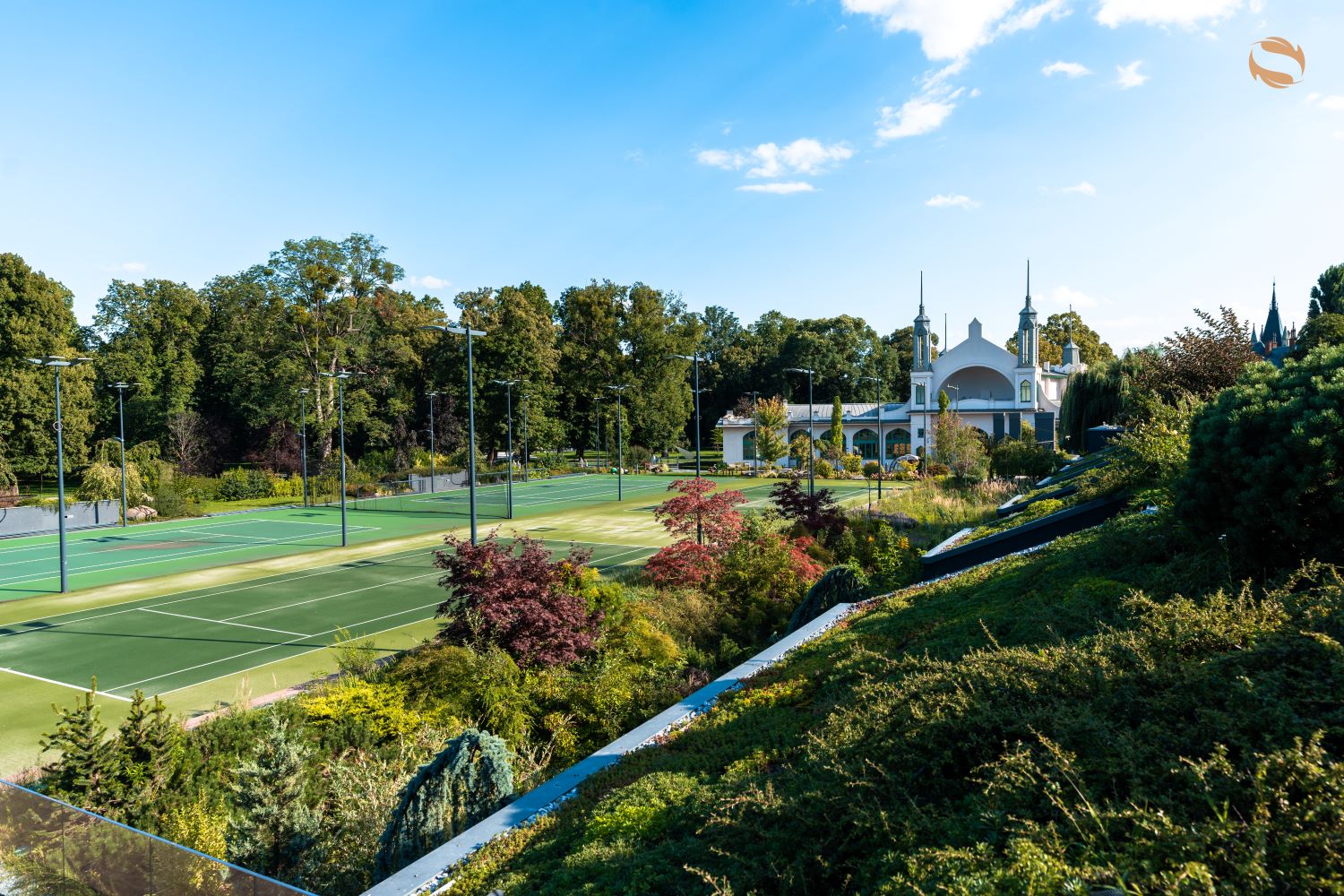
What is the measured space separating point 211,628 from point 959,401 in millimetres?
57691

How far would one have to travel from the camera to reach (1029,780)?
4234 mm

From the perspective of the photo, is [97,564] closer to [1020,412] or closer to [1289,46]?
[1289,46]

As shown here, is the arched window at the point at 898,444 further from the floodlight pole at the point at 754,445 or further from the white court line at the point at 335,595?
the white court line at the point at 335,595

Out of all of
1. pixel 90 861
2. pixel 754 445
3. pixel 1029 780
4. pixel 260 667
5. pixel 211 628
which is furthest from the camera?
pixel 754 445

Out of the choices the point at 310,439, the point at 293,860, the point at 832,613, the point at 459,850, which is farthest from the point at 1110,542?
the point at 310,439

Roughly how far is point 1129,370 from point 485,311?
57.3m

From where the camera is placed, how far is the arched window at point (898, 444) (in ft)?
216

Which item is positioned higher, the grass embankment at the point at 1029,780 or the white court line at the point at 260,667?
the grass embankment at the point at 1029,780

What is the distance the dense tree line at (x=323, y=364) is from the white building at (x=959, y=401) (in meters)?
13.0

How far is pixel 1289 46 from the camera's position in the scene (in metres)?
11.3

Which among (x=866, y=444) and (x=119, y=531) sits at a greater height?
(x=866, y=444)

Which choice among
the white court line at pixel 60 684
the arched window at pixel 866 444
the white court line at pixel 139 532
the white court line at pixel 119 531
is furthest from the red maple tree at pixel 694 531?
the arched window at pixel 866 444

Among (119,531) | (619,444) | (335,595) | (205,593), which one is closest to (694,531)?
(335,595)

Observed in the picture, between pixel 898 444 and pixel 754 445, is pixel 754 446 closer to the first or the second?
pixel 754 445
